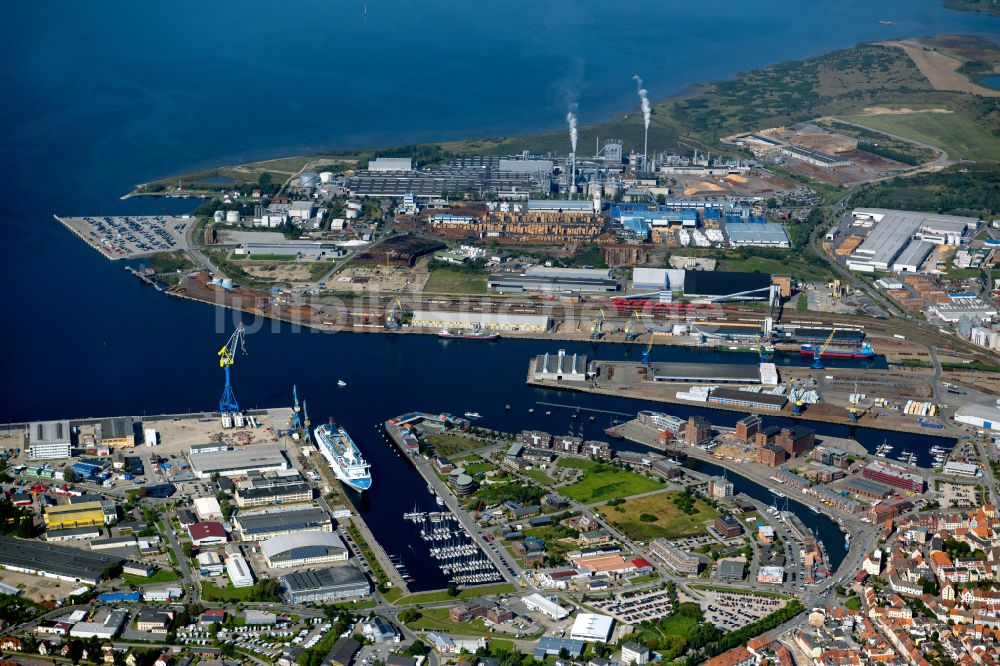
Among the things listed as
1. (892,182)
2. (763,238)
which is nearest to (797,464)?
(763,238)

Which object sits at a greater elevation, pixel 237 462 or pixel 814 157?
pixel 814 157

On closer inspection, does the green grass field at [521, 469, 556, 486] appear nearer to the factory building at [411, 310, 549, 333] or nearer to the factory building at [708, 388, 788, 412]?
the factory building at [708, 388, 788, 412]

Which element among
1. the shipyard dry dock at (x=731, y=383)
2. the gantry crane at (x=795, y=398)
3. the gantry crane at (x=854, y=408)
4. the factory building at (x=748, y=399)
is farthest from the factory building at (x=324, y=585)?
the gantry crane at (x=854, y=408)

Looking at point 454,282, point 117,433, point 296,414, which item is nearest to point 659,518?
point 296,414

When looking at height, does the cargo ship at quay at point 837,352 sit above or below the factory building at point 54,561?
above

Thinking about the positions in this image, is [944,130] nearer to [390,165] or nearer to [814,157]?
[814,157]

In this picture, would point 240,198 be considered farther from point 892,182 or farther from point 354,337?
point 892,182

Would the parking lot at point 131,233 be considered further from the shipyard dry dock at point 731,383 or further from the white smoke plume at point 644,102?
the white smoke plume at point 644,102
